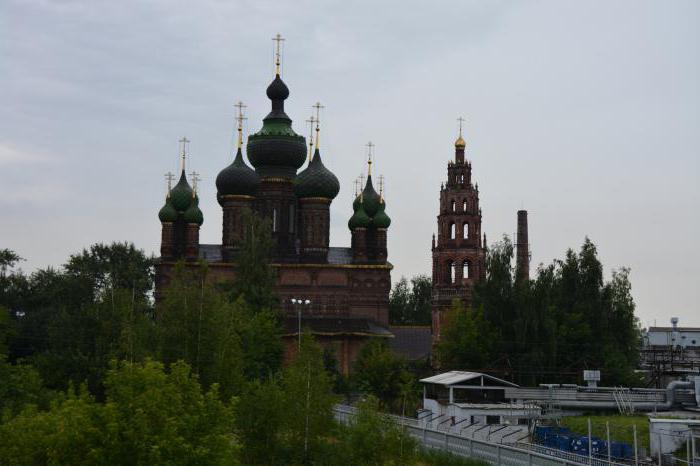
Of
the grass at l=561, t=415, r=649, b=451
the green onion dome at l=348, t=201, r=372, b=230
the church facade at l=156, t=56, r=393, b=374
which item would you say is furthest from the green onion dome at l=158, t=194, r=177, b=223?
the grass at l=561, t=415, r=649, b=451

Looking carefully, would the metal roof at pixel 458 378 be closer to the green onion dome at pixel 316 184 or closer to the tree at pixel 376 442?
the green onion dome at pixel 316 184

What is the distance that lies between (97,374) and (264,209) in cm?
2267

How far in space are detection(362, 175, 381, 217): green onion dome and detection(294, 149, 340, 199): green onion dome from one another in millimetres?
2614

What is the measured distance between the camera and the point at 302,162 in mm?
65250

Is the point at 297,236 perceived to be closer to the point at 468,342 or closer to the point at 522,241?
the point at 522,241

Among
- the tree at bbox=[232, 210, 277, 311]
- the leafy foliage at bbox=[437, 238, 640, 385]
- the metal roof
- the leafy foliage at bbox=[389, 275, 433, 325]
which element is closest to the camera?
the metal roof

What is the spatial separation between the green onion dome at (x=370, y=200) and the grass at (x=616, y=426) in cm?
2709

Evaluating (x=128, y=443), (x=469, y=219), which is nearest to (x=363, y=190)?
(x=469, y=219)

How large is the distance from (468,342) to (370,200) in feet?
52.4

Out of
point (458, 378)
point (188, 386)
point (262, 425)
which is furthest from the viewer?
point (458, 378)

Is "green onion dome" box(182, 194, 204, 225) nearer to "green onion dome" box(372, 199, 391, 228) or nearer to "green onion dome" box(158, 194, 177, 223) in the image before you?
"green onion dome" box(158, 194, 177, 223)

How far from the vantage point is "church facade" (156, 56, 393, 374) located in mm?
61531

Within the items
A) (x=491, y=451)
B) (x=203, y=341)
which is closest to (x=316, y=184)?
(x=203, y=341)

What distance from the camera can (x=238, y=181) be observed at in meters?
63.2
